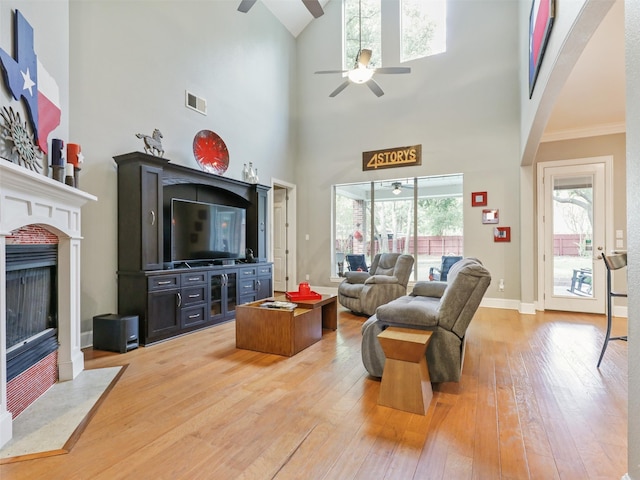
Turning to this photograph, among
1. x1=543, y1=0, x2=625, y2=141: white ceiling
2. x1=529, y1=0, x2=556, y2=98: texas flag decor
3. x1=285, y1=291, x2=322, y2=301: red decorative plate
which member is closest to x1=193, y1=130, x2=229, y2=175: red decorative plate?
x1=285, y1=291, x2=322, y2=301: red decorative plate

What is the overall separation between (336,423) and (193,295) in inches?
105

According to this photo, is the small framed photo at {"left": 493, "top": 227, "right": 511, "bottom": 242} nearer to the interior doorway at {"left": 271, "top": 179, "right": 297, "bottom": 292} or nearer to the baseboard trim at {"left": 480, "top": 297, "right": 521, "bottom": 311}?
the baseboard trim at {"left": 480, "top": 297, "right": 521, "bottom": 311}

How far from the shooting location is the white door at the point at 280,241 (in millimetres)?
7328

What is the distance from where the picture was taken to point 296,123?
7.41 metres

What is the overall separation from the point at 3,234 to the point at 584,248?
6.59 m

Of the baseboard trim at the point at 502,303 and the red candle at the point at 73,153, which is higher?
the red candle at the point at 73,153

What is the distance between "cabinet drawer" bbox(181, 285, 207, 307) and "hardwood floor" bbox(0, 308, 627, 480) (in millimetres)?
811

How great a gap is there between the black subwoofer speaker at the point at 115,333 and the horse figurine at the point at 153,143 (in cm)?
189

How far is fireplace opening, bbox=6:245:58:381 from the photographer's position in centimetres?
202

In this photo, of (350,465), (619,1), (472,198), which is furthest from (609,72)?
(350,465)

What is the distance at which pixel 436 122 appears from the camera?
6.04 m

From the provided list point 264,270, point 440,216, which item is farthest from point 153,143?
point 440,216

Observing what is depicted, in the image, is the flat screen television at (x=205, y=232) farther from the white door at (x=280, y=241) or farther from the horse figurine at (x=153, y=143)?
the white door at (x=280, y=241)

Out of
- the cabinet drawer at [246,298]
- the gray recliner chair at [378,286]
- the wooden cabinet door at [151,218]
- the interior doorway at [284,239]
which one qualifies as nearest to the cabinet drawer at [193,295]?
the wooden cabinet door at [151,218]
